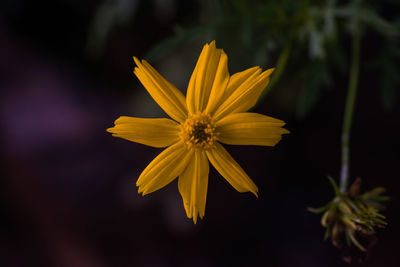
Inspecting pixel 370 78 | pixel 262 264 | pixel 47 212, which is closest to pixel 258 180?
pixel 262 264

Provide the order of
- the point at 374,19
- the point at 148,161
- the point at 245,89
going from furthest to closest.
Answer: the point at 148,161, the point at 374,19, the point at 245,89

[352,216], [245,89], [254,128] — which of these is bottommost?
[352,216]

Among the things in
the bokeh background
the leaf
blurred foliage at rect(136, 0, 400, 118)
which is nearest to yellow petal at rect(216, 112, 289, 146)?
blurred foliage at rect(136, 0, 400, 118)

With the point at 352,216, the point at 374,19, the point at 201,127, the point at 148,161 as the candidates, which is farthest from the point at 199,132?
the point at 148,161

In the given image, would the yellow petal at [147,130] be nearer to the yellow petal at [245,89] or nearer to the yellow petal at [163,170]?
the yellow petal at [163,170]

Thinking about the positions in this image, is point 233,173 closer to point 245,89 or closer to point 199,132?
point 199,132

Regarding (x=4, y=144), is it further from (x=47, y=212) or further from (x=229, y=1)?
(x=229, y=1)

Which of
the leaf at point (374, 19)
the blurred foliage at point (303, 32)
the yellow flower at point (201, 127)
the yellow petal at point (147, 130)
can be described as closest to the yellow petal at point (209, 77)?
the yellow flower at point (201, 127)
